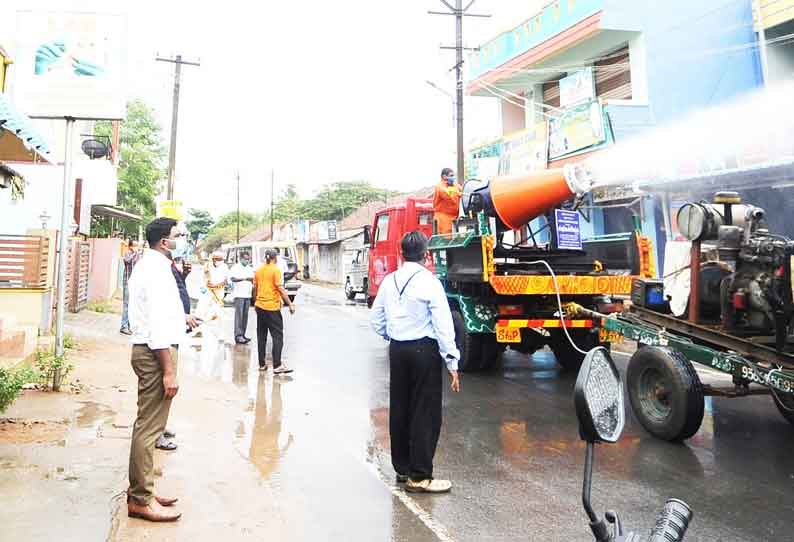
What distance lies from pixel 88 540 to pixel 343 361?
21.2 feet

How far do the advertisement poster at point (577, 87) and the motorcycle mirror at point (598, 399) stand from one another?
594 inches

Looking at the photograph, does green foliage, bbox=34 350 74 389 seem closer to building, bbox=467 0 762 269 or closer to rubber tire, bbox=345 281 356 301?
building, bbox=467 0 762 269

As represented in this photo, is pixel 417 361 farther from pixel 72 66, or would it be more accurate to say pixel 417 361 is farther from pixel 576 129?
pixel 576 129

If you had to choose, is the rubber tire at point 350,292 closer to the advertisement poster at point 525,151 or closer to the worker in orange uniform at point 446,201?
the advertisement poster at point 525,151

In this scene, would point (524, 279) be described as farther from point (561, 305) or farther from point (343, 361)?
point (343, 361)

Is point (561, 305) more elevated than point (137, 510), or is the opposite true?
point (561, 305)

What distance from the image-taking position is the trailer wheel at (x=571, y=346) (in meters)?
8.82

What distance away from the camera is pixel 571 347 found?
8914mm

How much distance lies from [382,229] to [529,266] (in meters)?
4.26

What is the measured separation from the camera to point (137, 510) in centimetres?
360

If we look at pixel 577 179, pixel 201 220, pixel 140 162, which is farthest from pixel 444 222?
pixel 201 220

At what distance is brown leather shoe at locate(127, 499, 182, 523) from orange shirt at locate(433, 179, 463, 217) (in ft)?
21.3

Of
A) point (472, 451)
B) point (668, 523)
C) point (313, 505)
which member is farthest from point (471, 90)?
point (668, 523)

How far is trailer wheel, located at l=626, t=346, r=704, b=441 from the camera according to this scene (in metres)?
5.12
